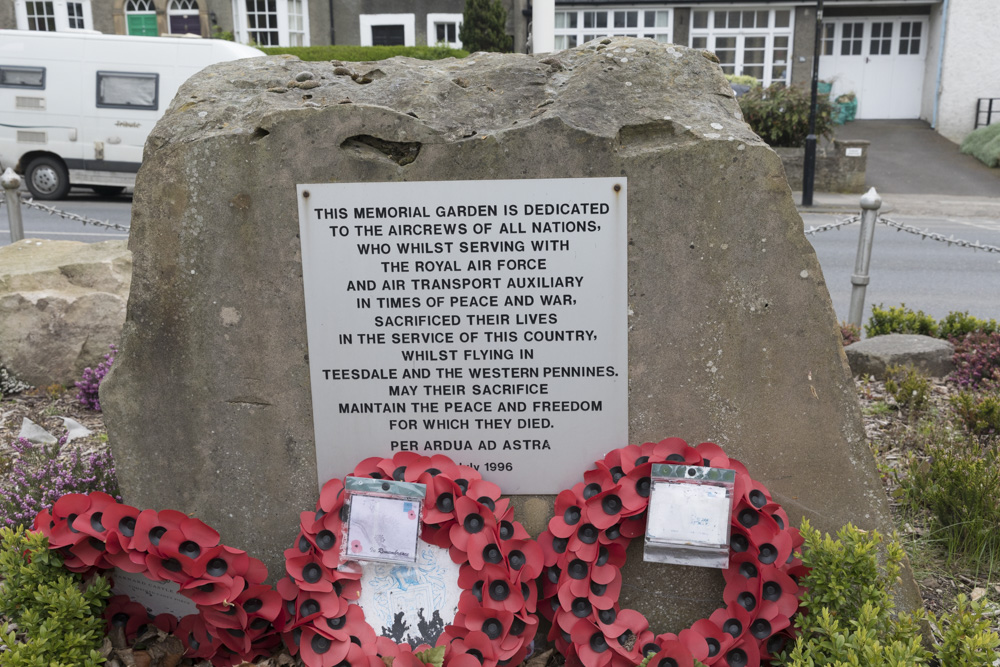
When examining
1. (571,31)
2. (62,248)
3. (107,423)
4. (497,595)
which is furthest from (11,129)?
(571,31)

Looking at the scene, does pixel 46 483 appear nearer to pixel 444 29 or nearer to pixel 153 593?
pixel 153 593

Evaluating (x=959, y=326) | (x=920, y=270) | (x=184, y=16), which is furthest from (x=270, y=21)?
(x=959, y=326)

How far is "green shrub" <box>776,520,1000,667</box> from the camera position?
7.65 feet

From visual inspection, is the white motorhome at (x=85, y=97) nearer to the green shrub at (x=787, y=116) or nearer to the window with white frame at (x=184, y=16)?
the green shrub at (x=787, y=116)

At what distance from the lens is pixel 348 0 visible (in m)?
28.7

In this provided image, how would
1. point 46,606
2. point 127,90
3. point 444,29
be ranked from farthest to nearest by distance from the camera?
point 444,29 < point 127,90 < point 46,606

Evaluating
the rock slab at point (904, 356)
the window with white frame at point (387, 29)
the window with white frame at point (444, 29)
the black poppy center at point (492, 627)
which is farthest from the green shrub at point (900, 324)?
the window with white frame at point (387, 29)

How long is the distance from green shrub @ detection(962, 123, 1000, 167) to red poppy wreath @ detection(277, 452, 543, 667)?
2278 cm

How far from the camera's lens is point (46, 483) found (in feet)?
12.5

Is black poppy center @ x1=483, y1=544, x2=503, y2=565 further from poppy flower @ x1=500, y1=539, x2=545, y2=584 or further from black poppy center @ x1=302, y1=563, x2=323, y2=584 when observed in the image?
black poppy center @ x1=302, y1=563, x2=323, y2=584

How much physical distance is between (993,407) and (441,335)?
9.99ft

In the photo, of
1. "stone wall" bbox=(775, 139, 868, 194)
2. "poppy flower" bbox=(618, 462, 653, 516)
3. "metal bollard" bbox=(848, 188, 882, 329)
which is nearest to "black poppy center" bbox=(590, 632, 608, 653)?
"poppy flower" bbox=(618, 462, 653, 516)

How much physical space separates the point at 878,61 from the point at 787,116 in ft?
43.3

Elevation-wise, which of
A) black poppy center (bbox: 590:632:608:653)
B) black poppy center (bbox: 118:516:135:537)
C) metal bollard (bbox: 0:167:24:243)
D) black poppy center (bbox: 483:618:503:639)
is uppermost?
metal bollard (bbox: 0:167:24:243)
